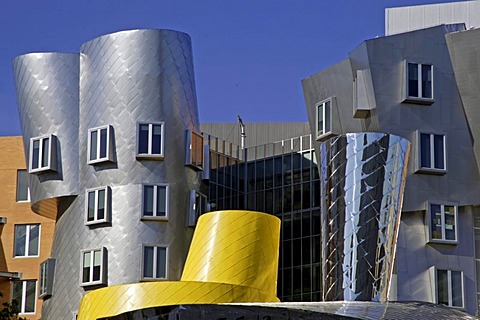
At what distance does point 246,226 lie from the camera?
44.2 meters

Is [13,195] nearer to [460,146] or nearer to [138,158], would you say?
[138,158]

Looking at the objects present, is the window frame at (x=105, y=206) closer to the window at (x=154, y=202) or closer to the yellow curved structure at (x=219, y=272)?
the window at (x=154, y=202)

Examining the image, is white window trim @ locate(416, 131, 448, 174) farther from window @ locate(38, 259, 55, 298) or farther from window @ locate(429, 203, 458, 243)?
window @ locate(38, 259, 55, 298)

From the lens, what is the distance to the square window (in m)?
45.8

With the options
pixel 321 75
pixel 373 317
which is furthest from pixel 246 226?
pixel 373 317

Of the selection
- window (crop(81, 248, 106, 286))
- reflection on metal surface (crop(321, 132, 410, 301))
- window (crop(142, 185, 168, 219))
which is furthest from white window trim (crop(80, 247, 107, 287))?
reflection on metal surface (crop(321, 132, 410, 301))

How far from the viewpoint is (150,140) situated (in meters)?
48.2

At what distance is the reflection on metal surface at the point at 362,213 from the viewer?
1598 inches

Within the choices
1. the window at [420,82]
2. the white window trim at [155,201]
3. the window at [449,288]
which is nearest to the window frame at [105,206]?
the white window trim at [155,201]

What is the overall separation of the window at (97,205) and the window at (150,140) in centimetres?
201

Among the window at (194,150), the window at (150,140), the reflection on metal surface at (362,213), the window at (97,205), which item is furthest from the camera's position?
the window at (194,150)

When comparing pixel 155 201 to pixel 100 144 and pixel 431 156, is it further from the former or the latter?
pixel 431 156

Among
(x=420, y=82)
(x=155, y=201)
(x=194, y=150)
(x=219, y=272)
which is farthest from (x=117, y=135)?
(x=420, y=82)

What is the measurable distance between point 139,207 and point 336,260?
31.6 ft
